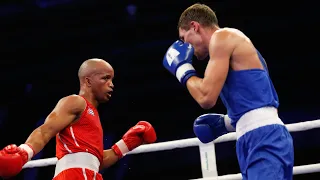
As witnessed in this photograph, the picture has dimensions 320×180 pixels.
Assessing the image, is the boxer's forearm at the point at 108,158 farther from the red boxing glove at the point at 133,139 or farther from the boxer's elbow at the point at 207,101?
the boxer's elbow at the point at 207,101

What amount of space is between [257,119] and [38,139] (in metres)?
1.09

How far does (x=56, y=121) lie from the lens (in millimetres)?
2281

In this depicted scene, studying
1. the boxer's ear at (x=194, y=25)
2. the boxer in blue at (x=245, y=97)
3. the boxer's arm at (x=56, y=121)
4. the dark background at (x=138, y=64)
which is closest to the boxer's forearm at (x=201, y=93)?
the boxer in blue at (x=245, y=97)

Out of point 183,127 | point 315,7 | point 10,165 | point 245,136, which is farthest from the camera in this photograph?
point 183,127

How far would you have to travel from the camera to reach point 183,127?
6934 mm

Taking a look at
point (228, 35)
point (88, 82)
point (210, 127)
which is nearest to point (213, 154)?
point (210, 127)

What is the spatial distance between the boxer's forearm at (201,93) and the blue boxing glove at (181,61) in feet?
0.15

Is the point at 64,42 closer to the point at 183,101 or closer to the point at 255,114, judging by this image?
the point at 183,101

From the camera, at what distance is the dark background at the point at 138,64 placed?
601 centimetres

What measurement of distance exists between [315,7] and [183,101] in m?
2.48

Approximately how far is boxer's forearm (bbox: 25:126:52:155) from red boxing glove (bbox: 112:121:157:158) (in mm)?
609

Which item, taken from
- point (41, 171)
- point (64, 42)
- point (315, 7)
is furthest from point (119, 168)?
point (315, 7)

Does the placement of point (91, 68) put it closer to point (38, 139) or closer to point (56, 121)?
point (56, 121)

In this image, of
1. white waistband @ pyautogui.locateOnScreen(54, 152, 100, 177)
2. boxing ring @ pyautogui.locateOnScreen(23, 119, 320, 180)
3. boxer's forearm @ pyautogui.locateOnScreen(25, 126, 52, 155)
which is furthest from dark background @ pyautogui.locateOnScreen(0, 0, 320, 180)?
boxer's forearm @ pyautogui.locateOnScreen(25, 126, 52, 155)
